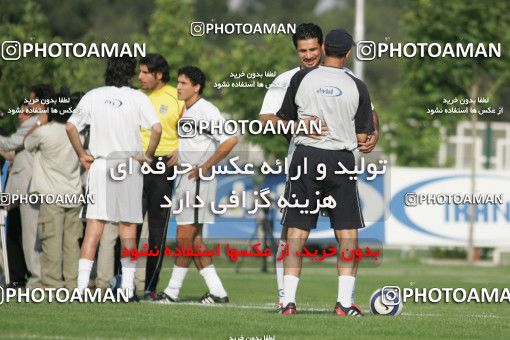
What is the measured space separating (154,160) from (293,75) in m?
2.79

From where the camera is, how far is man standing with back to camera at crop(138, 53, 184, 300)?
1421cm

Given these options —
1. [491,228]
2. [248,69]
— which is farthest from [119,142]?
[491,228]

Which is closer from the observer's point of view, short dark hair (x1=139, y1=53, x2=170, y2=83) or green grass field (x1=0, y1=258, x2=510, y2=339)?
green grass field (x1=0, y1=258, x2=510, y2=339)

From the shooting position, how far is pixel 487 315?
1290 cm

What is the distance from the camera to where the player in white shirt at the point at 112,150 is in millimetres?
13094

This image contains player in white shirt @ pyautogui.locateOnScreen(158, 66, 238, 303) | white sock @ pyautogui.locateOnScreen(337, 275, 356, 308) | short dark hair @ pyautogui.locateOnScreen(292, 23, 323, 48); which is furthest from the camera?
player in white shirt @ pyautogui.locateOnScreen(158, 66, 238, 303)

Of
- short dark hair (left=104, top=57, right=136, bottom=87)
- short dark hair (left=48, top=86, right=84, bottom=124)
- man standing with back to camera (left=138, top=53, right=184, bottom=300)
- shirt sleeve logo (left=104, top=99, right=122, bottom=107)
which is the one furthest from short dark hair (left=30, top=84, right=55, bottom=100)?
shirt sleeve logo (left=104, top=99, right=122, bottom=107)

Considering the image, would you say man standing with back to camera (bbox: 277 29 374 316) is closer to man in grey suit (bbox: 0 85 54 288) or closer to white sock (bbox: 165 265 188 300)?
white sock (bbox: 165 265 188 300)

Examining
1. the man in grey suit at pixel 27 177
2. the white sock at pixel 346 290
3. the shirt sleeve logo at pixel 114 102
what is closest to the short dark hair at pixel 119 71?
the shirt sleeve logo at pixel 114 102

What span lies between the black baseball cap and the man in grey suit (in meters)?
4.59

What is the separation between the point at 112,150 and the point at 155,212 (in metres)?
1.42

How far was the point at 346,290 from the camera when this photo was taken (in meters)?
11.5

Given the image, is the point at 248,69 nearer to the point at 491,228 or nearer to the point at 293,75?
the point at 491,228

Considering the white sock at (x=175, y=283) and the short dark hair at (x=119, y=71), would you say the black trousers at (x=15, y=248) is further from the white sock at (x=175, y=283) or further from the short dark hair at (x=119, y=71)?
the short dark hair at (x=119, y=71)
